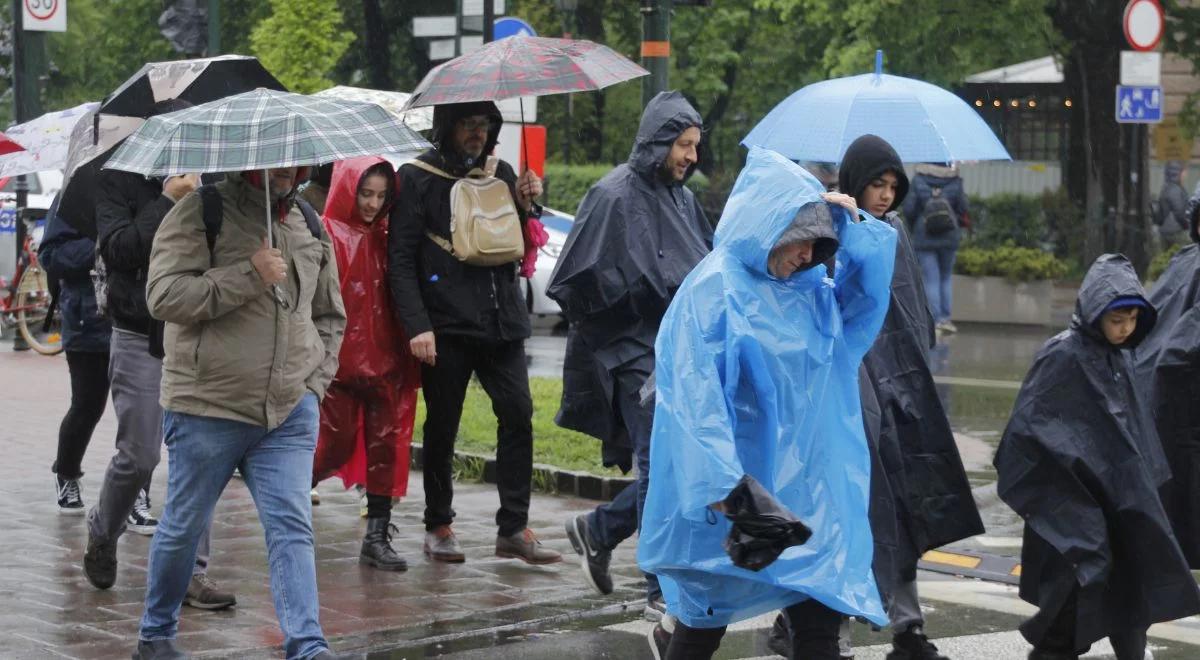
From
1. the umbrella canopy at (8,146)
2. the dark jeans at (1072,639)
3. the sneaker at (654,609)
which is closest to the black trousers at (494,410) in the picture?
the sneaker at (654,609)

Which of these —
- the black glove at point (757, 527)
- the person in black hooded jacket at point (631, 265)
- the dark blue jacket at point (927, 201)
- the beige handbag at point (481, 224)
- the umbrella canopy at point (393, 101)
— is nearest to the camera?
the black glove at point (757, 527)

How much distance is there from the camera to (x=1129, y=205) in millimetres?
23703

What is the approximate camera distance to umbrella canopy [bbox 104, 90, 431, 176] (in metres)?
5.73

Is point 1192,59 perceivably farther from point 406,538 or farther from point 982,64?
point 406,538

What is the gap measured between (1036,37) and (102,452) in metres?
15.6

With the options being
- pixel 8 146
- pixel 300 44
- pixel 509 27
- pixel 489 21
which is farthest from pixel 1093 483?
pixel 300 44

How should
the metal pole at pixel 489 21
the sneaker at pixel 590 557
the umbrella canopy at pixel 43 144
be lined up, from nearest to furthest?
the sneaker at pixel 590 557 < the umbrella canopy at pixel 43 144 < the metal pole at pixel 489 21

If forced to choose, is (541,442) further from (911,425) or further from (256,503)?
(256,503)

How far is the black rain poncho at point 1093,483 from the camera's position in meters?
6.10

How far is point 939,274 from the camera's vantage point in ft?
63.7

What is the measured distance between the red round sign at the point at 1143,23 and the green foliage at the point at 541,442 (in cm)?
749

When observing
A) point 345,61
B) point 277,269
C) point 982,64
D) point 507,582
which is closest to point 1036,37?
point 982,64

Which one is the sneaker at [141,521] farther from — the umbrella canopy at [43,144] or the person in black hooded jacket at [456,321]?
the umbrella canopy at [43,144]

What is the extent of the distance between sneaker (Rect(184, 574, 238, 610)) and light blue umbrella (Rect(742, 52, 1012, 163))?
2.78m
